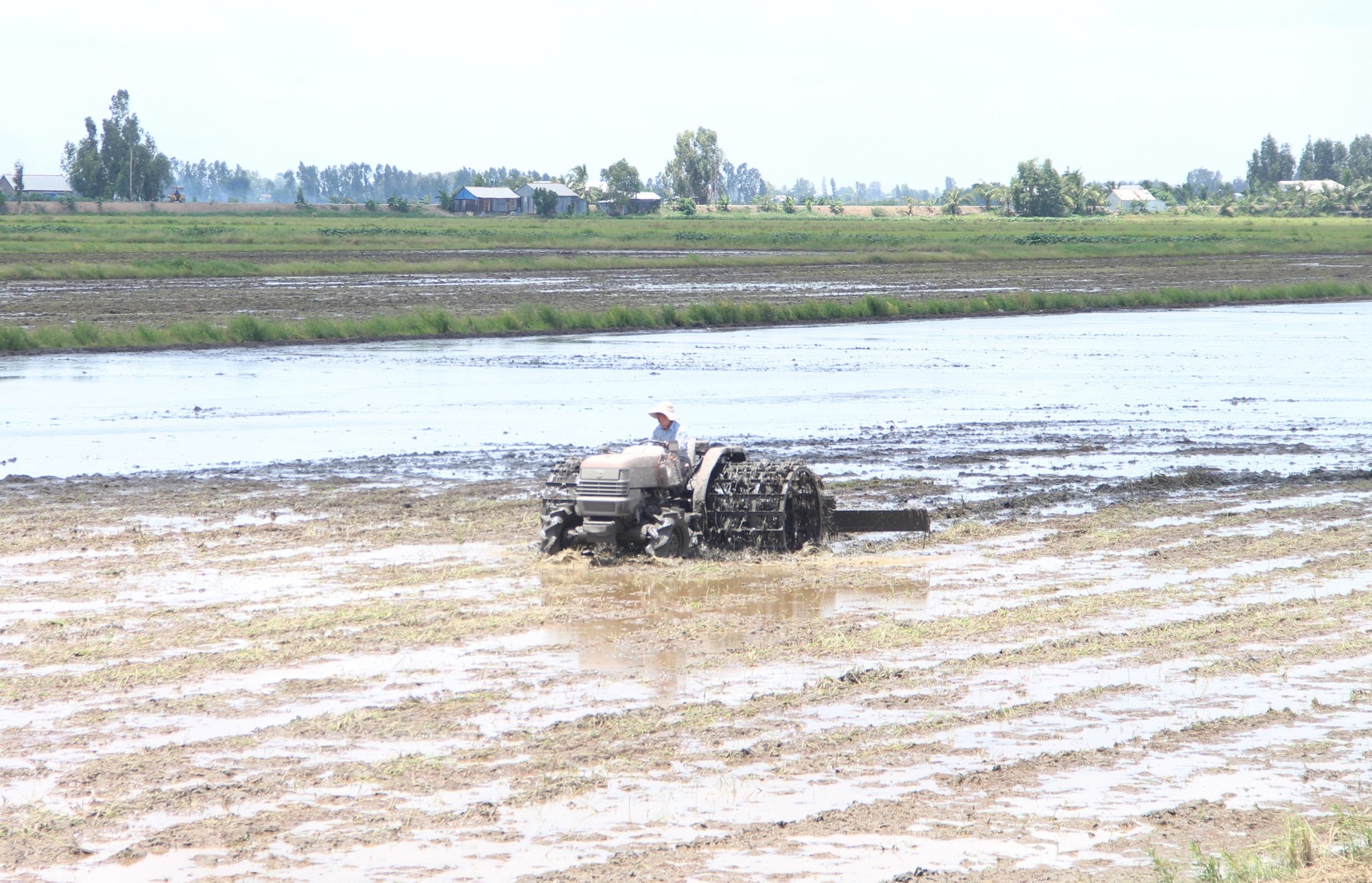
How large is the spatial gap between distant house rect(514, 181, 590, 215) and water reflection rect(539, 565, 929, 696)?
140 m

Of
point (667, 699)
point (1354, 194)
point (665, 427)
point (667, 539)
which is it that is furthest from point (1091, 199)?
point (667, 699)

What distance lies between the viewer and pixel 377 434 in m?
22.4

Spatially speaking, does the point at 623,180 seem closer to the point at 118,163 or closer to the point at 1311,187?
the point at 118,163

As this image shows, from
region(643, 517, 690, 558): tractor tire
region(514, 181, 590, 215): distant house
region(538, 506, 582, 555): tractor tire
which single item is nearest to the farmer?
region(643, 517, 690, 558): tractor tire

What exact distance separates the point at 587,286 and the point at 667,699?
148 feet

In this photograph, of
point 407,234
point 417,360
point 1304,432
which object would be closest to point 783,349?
point 417,360

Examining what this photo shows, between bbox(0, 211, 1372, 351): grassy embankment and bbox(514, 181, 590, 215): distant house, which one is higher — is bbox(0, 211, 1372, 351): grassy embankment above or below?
below

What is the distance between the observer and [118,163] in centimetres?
14775

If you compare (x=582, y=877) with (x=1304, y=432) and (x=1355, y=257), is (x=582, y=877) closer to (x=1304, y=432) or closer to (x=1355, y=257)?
(x=1304, y=432)

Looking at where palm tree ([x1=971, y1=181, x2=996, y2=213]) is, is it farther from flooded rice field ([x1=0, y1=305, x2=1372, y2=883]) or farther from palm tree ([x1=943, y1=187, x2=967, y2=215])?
flooded rice field ([x1=0, y1=305, x2=1372, y2=883])

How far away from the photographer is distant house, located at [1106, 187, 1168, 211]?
6934 inches

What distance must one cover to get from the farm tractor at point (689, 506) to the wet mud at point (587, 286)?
89.3ft

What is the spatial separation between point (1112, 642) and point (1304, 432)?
14305 mm

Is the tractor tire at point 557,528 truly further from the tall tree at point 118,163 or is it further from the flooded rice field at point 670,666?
the tall tree at point 118,163
